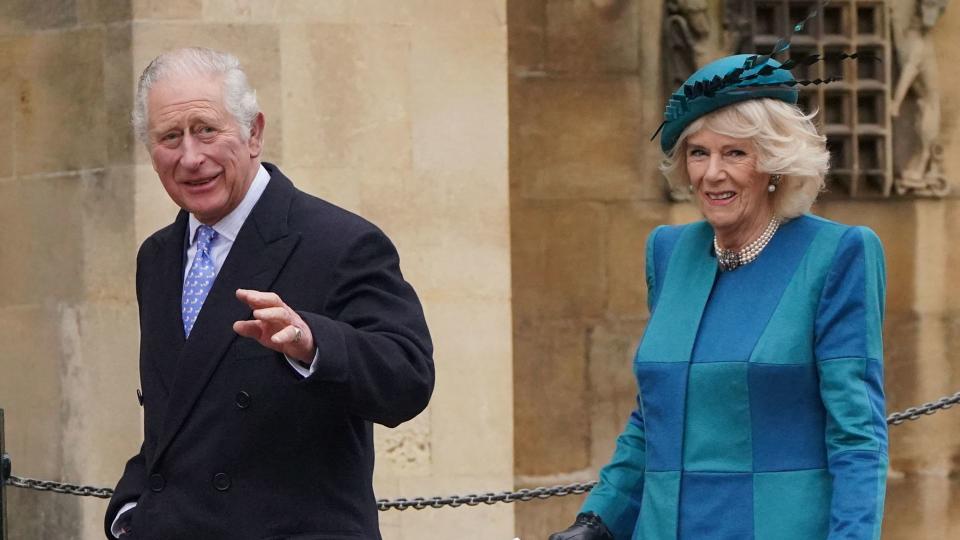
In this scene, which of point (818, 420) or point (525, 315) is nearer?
point (818, 420)

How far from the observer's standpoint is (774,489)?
367 centimetres

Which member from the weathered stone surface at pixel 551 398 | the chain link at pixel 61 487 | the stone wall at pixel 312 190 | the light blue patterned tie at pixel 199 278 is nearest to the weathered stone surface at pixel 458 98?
the stone wall at pixel 312 190

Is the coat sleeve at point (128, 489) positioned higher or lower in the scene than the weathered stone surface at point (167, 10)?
lower

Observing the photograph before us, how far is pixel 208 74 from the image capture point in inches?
155

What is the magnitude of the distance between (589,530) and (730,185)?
0.77 metres

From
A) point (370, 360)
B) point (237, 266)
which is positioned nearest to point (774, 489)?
point (370, 360)

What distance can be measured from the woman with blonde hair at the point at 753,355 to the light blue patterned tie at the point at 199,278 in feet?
2.90

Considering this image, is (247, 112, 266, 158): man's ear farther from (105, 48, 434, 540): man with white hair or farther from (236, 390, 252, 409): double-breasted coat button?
(236, 390, 252, 409): double-breasted coat button

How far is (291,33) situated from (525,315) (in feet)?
7.31

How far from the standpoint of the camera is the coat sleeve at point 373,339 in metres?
3.56

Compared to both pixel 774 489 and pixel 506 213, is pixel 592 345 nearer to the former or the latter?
pixel 506 213

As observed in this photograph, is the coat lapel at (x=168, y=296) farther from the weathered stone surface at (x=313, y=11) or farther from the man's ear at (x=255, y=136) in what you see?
the weathered stone surface at (x=313, y=11)

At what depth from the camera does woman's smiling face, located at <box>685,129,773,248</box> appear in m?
3.82

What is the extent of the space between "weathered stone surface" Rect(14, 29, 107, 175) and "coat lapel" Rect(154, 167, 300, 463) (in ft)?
11.2
